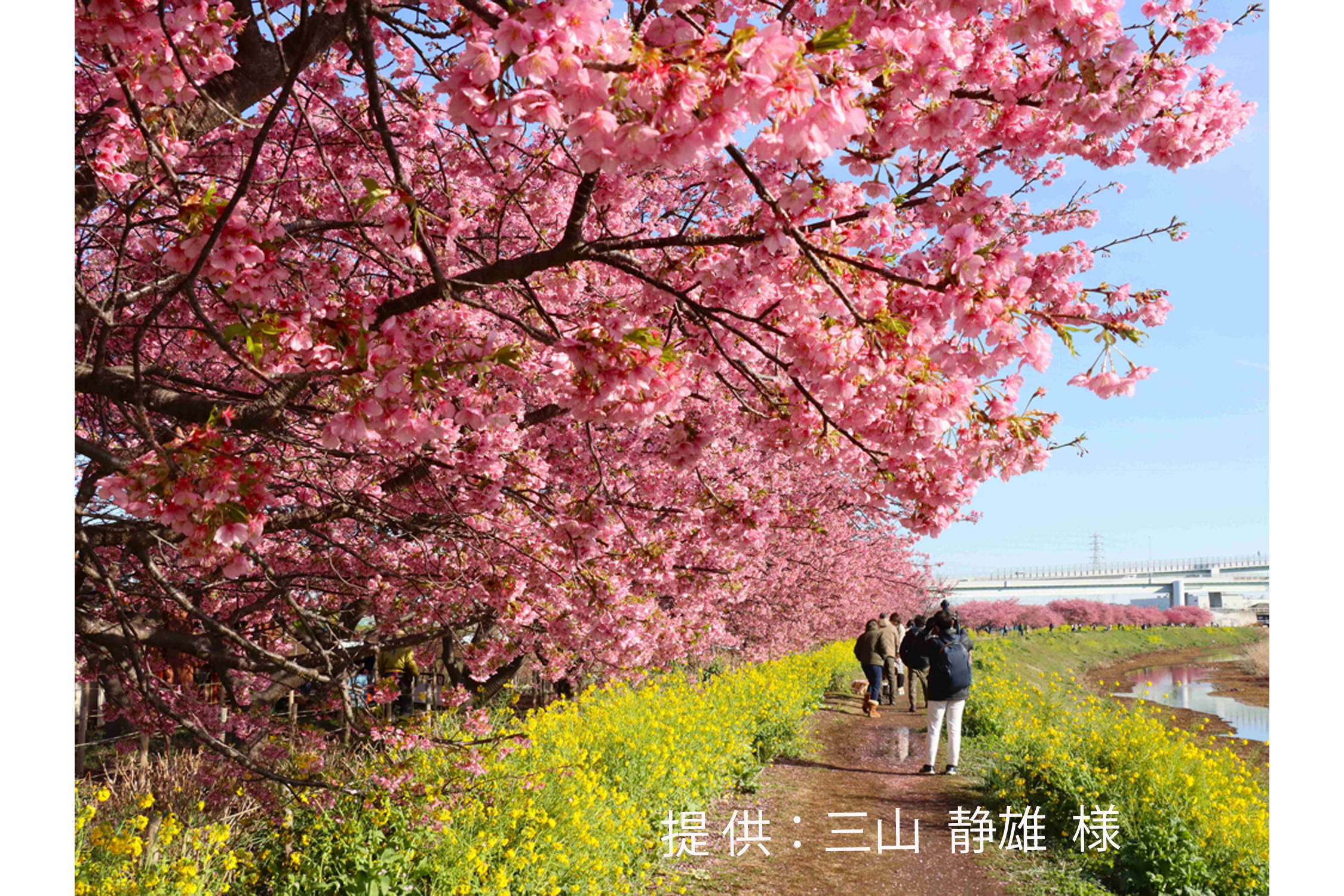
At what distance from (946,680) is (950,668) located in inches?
4.6

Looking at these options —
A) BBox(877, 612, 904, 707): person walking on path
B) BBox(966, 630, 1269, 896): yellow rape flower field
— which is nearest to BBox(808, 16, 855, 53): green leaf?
BBox(966, 630, 1269, 896): yellow rape flower field

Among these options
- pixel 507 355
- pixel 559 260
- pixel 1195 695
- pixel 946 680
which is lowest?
pixel 1195 695

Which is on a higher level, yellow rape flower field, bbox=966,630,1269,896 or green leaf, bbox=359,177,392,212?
green leaf, bbox=359,177,392,212

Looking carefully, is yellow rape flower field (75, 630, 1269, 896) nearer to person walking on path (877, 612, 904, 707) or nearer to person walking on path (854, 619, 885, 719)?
person walking on path (854, 619, 885, 719)

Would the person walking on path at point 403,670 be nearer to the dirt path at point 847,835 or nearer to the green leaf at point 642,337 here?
the dirt path at point 847,835

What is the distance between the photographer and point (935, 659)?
877cm

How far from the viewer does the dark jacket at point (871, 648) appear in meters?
13.9

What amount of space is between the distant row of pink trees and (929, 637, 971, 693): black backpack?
58.1 m

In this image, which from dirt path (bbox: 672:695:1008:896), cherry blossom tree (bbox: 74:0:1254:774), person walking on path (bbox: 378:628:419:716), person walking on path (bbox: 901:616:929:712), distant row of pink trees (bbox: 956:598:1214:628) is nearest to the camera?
cherry blossom tree (bbox: 74:0:1254:774)

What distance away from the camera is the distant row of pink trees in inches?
2574

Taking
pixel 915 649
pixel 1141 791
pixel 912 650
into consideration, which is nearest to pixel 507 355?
pixel 1141 791

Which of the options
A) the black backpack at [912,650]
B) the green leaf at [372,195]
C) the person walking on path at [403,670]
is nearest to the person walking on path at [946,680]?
the black backpack at [912,650]

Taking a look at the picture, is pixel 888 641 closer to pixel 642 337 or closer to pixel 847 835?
pixel 847 835

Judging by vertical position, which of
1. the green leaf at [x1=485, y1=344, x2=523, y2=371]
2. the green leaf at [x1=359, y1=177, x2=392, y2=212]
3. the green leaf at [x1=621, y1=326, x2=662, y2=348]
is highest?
the green leaf at [x1=359, y1=177, x2=392, y2=212]
